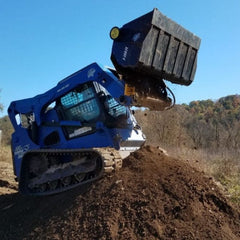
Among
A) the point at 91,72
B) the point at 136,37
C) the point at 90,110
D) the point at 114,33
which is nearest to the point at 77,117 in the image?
the point at 90,110

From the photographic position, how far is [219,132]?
70.8ft

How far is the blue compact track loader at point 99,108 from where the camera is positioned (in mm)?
5438

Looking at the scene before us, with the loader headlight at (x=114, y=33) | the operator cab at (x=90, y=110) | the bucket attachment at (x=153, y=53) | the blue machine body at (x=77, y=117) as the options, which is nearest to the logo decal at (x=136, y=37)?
the bucket attachment at (x=153, y=53)

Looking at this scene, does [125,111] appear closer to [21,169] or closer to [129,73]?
[129,73]

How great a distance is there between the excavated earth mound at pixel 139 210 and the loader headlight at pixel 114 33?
90.1 inches

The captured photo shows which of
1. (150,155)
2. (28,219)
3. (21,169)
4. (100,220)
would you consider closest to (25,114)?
(21,169)

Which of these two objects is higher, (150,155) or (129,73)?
(129,73)

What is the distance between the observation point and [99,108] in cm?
648

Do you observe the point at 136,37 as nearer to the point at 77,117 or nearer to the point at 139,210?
the point at 77,117

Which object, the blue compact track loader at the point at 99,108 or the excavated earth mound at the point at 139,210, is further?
the blue compact track loader at the point at 99,108

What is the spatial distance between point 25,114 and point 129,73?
343 centimetres

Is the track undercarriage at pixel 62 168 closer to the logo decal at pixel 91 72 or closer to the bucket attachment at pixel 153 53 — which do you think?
the bucket attachment at pixel 153 53

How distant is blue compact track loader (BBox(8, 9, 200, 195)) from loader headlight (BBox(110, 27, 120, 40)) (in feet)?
0.06

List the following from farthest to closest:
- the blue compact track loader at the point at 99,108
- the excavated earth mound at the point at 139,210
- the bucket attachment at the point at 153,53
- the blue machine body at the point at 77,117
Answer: the blue machine body at the point at 77,117
the blue compact track loader at the point at 99,108
the bucket attachment at the point at 153,53
the excavated earth mound at the point at 139,210
